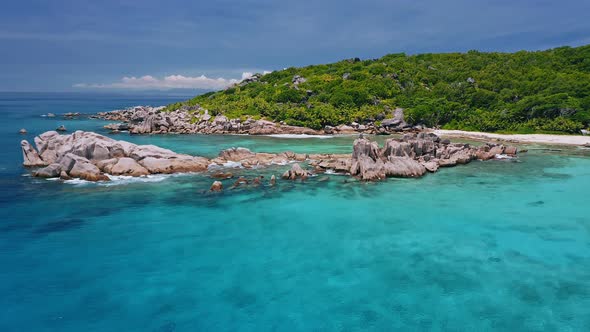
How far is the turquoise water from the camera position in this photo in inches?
588

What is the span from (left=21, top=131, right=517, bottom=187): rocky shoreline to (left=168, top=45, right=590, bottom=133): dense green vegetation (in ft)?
103

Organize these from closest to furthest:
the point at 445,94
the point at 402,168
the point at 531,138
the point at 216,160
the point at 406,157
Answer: the point at 402,168
the point at 406,157
the point at 216,160
the point at 531,138
the point at 445,94

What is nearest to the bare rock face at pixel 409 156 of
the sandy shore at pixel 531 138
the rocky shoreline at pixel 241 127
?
the sandy shore at pixel 531 138

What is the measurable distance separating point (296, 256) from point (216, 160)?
26.8 metres

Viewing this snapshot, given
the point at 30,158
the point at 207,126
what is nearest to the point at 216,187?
the point at 30,158

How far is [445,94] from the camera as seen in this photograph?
296ft

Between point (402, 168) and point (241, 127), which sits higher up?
point (241, 127)

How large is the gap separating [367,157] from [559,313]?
959 inches

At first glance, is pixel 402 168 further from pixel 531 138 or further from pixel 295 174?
pixel 531 138

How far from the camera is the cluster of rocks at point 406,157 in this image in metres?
37.6

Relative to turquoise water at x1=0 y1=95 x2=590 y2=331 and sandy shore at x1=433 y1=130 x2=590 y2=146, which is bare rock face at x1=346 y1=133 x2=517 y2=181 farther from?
sandy shore at x1=433 y1=130 x2=590 y2=146

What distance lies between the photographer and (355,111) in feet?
274

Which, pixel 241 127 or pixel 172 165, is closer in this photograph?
pixel 172 165

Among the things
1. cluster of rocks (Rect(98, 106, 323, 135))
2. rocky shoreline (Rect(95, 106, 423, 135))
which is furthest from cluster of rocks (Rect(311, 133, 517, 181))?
cluster of rocks (Rect(98, 106, 323, 135))
